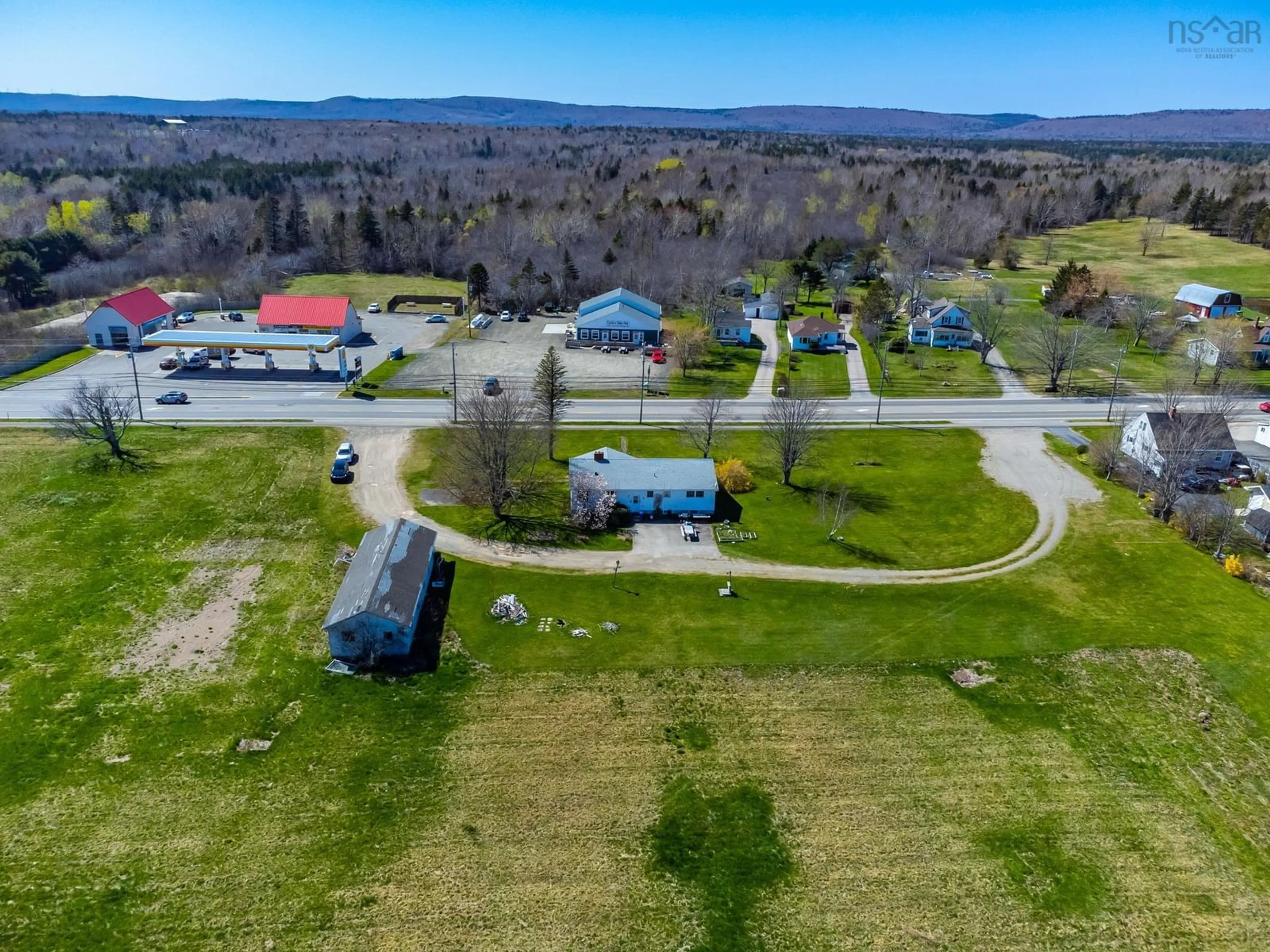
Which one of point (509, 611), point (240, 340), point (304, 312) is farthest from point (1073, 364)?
point (240, 340)

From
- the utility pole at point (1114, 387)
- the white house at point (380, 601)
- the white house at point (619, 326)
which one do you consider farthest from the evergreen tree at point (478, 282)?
the utility pole at point (1114, 387)

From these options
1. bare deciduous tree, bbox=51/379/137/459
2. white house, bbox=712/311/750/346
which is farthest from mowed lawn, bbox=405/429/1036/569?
white house, bbox=712/311/750/346

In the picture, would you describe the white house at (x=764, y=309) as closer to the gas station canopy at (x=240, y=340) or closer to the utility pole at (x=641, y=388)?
the utility pole at (x=641, y=388)

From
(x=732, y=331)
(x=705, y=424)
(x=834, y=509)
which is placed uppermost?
(x=732, y=331)

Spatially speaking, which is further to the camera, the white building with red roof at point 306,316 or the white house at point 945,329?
the white house at point 945,329

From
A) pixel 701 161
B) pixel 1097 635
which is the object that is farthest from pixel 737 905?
pixel 701 161

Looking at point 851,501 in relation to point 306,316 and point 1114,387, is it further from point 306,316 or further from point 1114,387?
point 306,316
